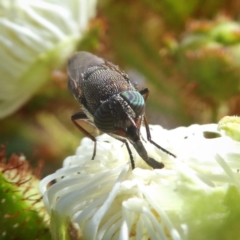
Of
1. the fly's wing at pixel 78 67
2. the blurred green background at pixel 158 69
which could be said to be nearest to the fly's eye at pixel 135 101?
the fly's wing at pixel 78 67

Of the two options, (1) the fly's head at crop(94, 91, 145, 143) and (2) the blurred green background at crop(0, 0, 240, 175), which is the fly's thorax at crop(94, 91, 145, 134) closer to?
(1) the fly's head at crop(94, 91, 145, 143)

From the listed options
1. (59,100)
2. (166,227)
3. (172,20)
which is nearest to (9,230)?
(166,227)

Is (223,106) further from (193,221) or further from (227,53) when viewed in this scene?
(193,221)

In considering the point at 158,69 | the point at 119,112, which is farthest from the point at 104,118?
the point at 158,69

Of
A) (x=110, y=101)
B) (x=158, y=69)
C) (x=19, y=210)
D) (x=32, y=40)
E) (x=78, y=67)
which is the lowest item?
(x=19, y=210)

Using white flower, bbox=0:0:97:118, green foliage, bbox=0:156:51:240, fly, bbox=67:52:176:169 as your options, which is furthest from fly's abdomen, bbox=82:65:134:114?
white flower, bbox=0:0:97:118

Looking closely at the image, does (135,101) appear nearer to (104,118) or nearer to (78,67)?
(104,118)
